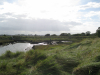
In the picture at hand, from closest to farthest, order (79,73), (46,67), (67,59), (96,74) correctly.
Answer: (96,74) → (79,73) → (46,67) → (67,59)

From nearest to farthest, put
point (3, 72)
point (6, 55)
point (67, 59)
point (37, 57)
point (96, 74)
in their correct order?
point (96, 74)
point (3, 72)
point (67, 59)
point (37, 57)
point (6, 55)

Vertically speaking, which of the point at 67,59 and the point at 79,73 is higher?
the point at 67,59

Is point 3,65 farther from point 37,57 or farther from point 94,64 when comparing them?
point 94,64

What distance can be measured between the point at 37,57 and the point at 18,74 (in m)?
1.66

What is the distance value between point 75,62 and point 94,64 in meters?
0.94

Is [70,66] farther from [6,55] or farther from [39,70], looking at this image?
[6,55]

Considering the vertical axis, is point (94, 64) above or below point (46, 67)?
above

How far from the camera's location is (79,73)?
10.5ft

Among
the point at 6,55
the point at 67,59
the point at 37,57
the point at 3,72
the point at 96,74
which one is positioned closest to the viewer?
the point at 96,74

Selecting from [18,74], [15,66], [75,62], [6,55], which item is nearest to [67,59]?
[75,62]

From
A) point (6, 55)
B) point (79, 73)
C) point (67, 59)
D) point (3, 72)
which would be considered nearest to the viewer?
point (79, 73)

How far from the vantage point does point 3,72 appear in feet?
11.5

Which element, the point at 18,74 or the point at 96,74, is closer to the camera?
the point at 96,74

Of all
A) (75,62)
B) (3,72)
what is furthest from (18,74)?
(75,62)
